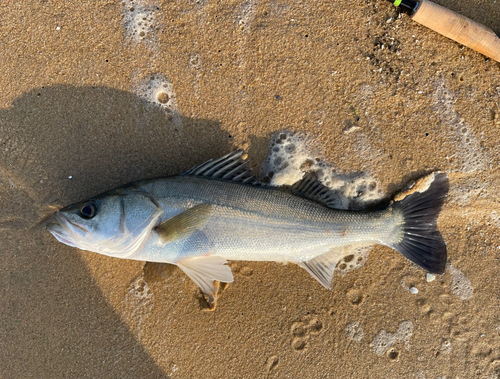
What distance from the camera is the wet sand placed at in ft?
9.20

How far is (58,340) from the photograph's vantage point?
2.78m

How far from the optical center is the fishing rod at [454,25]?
8.91 feet

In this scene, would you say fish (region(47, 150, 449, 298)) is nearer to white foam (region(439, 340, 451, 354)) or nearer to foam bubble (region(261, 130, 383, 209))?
foam bubble (region(261, 130, 383, 209))

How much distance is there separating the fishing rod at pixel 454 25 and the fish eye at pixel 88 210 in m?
3.02

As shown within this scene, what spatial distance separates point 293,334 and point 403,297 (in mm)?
1056

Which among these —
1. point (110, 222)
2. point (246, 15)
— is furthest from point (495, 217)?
point (110, 222)

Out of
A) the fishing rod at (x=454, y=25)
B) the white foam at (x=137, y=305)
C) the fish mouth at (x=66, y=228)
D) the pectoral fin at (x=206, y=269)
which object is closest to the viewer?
the fish mouth at (x=66, y=228)

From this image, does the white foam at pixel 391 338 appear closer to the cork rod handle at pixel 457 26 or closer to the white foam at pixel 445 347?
the white foam at pixel 445 347

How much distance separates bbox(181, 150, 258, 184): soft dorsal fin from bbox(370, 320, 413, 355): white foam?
72.0 inches

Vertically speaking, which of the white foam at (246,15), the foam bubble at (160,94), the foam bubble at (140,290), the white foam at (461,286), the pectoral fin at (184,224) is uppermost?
the white foam at (246,15)

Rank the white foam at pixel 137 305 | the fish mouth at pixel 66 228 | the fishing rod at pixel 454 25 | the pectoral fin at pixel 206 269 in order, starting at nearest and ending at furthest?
the fish mouth at pixel 66 228
the pectoral fin at pixel 206 269
the fishing rod at pixel 454 25
the white foam at pixel 137 305

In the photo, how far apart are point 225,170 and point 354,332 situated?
73.5 inches

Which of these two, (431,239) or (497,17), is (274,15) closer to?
(497,17)

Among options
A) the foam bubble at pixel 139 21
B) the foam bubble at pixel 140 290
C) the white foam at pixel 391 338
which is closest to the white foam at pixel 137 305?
the foam bubble at pixel 140 290
